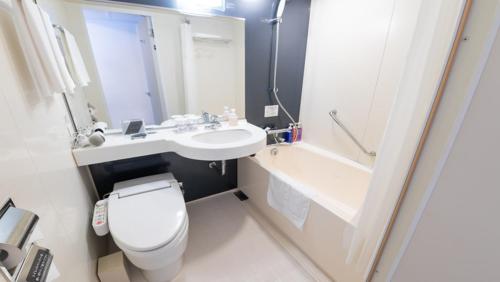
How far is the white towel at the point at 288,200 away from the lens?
1.32 meters

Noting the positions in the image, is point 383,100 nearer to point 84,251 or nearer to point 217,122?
point 217,122

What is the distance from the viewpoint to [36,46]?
0.75 metres

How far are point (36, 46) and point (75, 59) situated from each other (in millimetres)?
432

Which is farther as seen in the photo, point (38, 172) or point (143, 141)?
point (143, 141)

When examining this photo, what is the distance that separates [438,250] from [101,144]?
162 cm

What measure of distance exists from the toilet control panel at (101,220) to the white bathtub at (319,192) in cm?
113

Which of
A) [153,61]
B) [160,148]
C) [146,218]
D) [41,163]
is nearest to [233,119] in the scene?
[160,148]

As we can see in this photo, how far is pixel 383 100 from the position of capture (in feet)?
4.89

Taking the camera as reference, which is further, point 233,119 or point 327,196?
point 233,119

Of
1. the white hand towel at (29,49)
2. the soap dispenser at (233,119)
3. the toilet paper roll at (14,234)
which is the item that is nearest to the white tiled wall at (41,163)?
the white hand towel at (29,49)

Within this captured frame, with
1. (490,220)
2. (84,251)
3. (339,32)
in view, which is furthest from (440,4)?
(84,251)

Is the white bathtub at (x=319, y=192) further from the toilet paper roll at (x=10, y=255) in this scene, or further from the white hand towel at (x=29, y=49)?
the white hand towel at (x=29, y=49)

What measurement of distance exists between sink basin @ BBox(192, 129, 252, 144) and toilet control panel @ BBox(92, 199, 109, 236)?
76cm

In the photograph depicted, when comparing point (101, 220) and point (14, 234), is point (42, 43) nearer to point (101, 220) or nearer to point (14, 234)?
point (14, 234)
